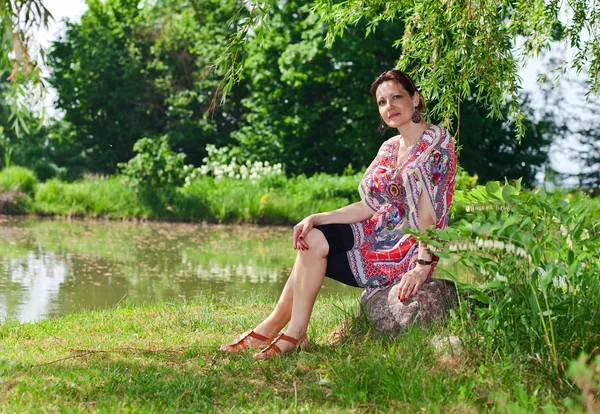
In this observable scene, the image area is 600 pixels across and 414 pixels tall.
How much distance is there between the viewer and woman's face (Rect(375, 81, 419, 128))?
4496mm

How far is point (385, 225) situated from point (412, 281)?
1.33ft

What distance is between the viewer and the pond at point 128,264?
302 inches

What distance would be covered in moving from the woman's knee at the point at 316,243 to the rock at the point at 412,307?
1.46ft

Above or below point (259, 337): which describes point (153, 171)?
above

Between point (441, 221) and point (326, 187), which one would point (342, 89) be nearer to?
point (326, 187)

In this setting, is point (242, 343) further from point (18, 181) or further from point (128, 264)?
point (18, 181)

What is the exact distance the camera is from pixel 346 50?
768 inches

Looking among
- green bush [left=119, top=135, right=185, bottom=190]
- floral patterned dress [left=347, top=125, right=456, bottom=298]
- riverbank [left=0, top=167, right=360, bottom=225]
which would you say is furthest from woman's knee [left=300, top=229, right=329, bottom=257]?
green bush [left=119, top=135, right=185, bottom=190]

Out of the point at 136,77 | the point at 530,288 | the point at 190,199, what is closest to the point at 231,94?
the point at 190,199

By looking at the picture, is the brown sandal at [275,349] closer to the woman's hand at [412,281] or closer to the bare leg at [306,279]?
the bare leg at [306,279]

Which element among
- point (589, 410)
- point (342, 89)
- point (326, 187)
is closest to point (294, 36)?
Answer: point (342, 89)

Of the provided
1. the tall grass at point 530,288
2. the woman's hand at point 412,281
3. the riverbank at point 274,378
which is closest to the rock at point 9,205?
the riverbank at point 274,378

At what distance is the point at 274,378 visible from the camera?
4055mm

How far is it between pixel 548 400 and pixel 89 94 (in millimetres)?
24175
